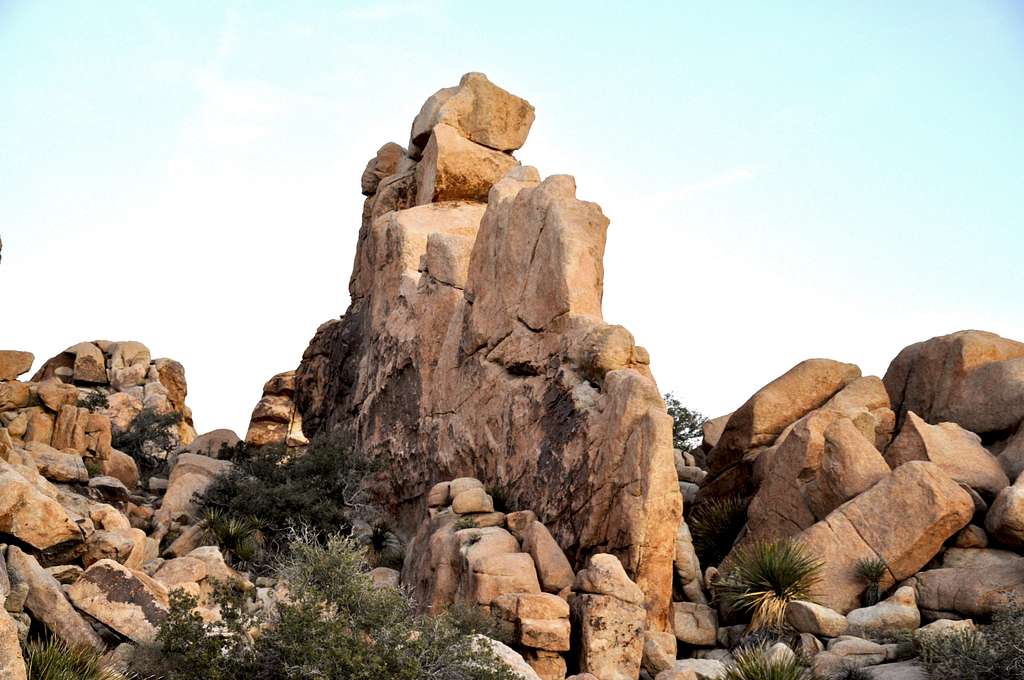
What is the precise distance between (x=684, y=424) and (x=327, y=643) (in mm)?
30659

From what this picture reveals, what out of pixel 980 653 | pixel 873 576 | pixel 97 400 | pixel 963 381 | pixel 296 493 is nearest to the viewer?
pixel 980 653

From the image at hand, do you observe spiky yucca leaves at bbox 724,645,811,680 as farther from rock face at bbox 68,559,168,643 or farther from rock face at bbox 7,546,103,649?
rock face at bbox 7,546,103,649

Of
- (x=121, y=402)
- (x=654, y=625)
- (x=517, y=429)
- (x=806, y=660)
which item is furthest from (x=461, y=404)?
(x=121, y=402)

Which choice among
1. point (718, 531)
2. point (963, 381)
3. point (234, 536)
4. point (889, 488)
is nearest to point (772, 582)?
point (889, 488)

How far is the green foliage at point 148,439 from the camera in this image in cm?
4463

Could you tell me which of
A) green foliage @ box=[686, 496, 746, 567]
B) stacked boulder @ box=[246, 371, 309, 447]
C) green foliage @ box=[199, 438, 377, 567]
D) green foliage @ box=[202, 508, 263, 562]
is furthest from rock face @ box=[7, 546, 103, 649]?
stacked boulder @ box=[246, 371, 309, 447]

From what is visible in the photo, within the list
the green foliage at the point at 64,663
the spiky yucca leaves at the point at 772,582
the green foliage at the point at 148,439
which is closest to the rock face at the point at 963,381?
the spiky yucca leaves at the point at 772,582

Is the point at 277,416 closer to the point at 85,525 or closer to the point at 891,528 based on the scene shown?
the point at 85,525

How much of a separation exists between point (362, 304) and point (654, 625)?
67.1 ft

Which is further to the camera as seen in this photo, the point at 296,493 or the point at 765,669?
the point at 296,493

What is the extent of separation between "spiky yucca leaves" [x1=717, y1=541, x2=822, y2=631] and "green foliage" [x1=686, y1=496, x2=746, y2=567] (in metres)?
3.33

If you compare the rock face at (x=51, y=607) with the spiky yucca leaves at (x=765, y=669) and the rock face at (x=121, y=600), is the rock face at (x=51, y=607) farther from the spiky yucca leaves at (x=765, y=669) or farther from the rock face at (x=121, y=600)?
the spiky yucca leaves at (x=765, y=669)

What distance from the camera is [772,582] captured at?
20172 millimetres

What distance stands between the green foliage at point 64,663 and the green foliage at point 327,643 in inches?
33.6
